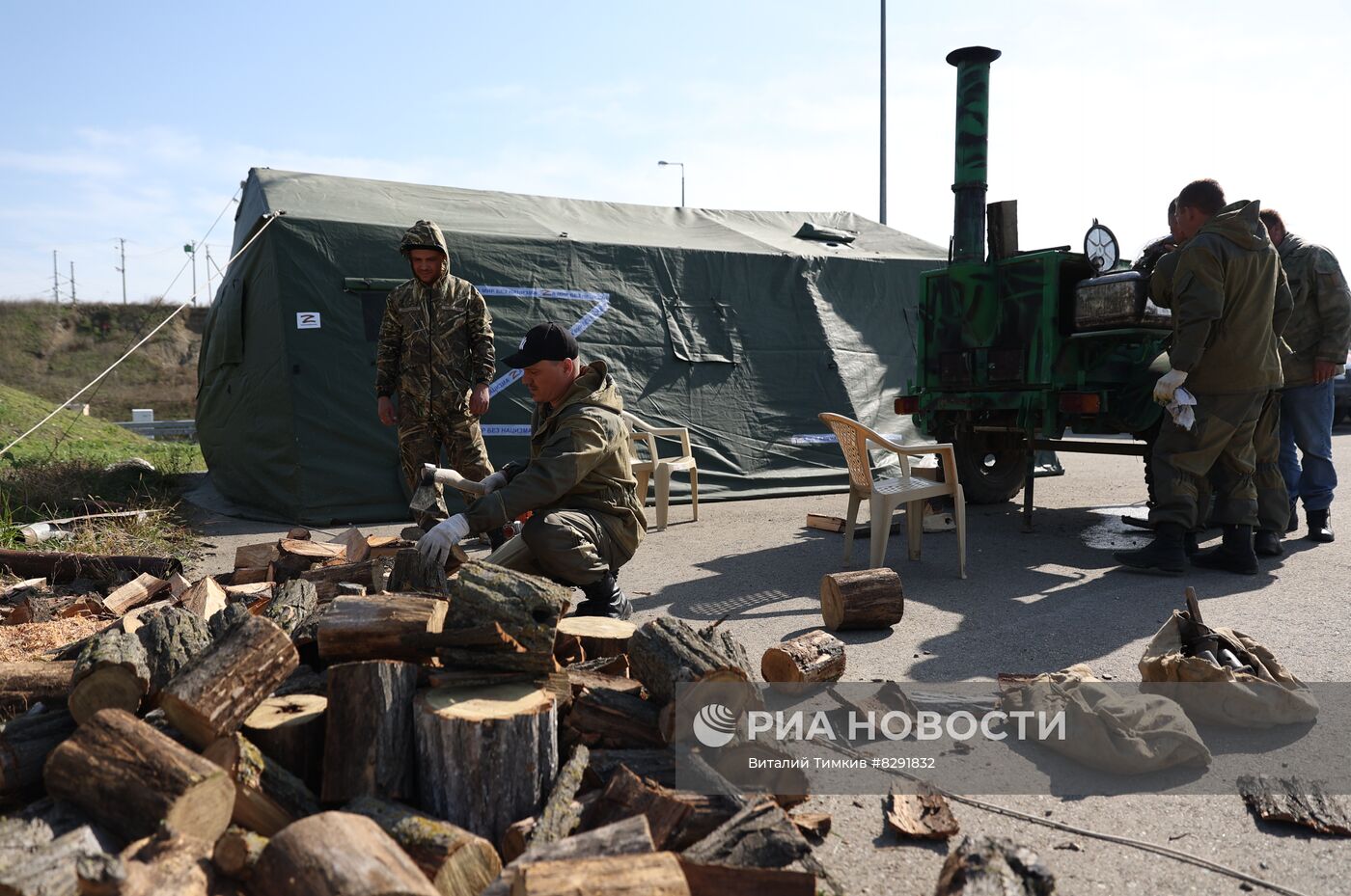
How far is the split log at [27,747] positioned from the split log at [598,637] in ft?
4.78

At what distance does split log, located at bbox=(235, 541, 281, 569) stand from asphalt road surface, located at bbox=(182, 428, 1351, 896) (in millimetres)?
747

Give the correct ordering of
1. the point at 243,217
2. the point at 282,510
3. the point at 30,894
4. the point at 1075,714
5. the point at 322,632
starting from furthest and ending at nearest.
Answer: the point at 243,217 → the point at 282,510 → the point at 1075,714 → the point at 322,632 → the point at 30,894

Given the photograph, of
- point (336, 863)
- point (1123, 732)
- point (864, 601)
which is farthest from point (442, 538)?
point (1123, 732)

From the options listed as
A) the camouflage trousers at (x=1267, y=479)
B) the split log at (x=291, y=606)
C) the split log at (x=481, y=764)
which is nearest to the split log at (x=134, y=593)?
the split log at (x=291, y=606)

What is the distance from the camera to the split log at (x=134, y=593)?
441cm

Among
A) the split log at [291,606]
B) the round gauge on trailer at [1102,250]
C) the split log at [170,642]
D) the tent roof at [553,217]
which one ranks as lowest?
the split log at [291,606]

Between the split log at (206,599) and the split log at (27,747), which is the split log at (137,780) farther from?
the split log at (206,599)

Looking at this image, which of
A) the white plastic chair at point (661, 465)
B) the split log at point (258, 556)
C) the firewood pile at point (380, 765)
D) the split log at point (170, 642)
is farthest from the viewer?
the white plastic chair at point (661, 465)

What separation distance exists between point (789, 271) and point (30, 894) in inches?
344

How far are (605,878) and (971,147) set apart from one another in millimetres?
7196

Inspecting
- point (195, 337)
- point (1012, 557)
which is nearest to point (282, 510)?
point (1012, 557)

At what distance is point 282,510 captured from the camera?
7.68m

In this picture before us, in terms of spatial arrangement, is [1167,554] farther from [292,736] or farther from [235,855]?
[235,855]

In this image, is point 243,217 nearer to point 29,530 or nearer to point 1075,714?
point 29,530
